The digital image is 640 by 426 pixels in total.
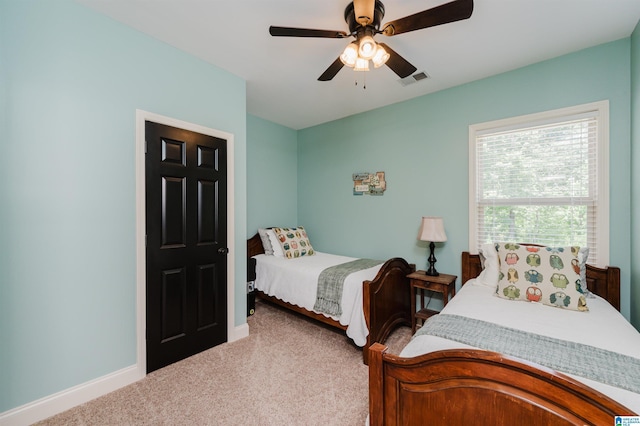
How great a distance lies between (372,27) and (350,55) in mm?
204

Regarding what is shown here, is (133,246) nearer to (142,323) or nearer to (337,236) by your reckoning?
(142,323)

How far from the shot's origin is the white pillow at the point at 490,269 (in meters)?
2.34

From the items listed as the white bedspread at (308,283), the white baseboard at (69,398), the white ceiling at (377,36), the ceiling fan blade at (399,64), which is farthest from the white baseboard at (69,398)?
the ceiling fan blade at (399,64)

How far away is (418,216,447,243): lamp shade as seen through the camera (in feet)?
9.55

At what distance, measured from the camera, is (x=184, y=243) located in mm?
2412

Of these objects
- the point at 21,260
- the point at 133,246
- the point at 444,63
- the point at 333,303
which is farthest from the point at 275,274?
the point at 444,63

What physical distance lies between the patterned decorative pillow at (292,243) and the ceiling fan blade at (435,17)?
2.76m

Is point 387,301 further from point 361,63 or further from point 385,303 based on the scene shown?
point 361,63

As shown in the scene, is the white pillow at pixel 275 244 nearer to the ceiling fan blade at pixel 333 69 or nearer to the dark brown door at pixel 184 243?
the dark brown door at pixel 184 243

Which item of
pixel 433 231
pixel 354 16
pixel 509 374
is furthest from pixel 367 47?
pixel 433 231

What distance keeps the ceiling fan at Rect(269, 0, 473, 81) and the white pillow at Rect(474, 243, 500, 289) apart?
5.71 ft

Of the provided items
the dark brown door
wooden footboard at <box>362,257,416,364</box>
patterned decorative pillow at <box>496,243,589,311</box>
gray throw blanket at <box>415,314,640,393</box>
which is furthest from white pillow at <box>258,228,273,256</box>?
patterned decorative pillow at <box>496,243,589,311</box>

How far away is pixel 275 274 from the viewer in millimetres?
3318

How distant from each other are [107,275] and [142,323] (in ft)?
1.54
